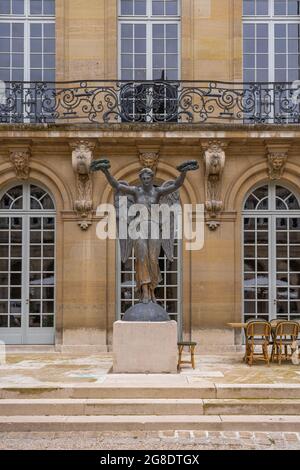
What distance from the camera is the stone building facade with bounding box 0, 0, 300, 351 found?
12609mm

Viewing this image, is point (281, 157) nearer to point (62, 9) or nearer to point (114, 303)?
point (114, 303)

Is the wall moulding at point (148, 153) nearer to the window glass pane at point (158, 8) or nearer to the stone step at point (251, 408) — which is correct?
the window glass pane at point (158, 8)

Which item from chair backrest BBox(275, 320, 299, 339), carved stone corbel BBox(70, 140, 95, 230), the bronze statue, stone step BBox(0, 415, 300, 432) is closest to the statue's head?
the bronze statue

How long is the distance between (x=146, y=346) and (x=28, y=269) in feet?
14.4

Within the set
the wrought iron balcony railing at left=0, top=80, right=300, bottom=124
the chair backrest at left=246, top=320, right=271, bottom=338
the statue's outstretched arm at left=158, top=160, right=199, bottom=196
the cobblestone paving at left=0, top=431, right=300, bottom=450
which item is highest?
the wrought iron balcony railing at left=0, top=80, right=300, bottom=124

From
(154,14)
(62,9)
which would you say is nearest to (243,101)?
(154,14)

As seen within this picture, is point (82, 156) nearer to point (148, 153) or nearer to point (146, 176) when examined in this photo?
point (148, 153)

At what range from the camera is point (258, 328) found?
1041 centimetres

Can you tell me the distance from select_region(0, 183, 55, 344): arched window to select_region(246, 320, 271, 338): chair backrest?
14.3ft

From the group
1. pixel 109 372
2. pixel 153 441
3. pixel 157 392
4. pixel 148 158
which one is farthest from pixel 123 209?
pixel 153 441

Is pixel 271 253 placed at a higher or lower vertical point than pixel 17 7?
lower

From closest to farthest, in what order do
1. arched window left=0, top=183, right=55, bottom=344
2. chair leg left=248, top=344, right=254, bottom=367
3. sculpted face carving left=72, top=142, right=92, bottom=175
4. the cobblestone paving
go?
the cobblestone paving < chair leg left=248, top=344, right=254, bottom=367 < sculpted face carving left=72, top=142, right=92, bottom=175 < arched window left=0, top=183, right=55, bottom=344

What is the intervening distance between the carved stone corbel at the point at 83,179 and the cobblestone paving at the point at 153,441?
19.1 ft

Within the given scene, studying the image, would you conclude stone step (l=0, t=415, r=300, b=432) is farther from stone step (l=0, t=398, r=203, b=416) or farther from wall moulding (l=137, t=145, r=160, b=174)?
wall moulding (l=137, t=145, r=160, b=174)
